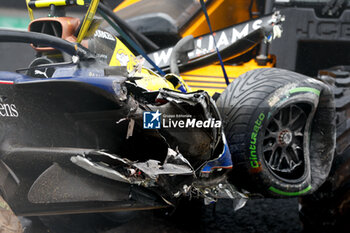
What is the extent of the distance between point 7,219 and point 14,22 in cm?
98

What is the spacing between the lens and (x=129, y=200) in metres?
2.02

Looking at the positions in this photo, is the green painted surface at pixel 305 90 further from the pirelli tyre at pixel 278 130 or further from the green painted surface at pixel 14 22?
the green painted surface at pixel 14 22

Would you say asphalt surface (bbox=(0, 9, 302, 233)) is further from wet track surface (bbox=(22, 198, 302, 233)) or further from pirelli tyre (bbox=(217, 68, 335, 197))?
pirelli tyre (bbox=(217, 68, 335, 197))

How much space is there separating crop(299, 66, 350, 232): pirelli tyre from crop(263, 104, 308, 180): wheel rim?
1.16 feet

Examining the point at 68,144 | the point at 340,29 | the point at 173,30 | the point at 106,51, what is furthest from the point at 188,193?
the point at 340,29

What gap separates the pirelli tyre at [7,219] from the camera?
2.08m

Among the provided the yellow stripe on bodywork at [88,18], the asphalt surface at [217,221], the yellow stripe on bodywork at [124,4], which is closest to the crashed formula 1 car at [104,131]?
the yellow stripe on bodywork at [88,18]

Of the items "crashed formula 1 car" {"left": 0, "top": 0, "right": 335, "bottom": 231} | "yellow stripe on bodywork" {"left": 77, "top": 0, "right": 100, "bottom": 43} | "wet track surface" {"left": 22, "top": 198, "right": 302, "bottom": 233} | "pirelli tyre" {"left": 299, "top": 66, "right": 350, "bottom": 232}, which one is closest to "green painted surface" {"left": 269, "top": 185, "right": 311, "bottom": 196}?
"crashed formula 1 car" {"left": 0, "top": 0, "right": 335, "bottom": 231}

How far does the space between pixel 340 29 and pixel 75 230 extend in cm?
251

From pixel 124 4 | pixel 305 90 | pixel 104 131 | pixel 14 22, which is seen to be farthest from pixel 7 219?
pixel 305 90

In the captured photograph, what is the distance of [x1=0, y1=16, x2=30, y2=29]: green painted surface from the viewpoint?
1.91 metres

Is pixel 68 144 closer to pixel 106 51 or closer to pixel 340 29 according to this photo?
pixel 106 51

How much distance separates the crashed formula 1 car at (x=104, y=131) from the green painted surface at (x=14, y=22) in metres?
0.07

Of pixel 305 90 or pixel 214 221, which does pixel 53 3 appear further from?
pixel 214 221
